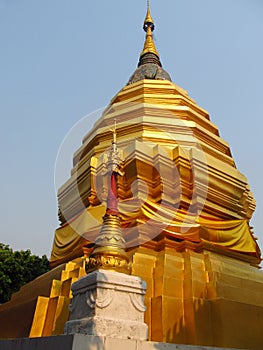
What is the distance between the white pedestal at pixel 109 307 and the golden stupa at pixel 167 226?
1915mm

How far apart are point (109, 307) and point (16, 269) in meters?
11.3

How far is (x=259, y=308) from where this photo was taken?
6656 millimetres

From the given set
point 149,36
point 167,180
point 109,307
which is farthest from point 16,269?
point 109,307

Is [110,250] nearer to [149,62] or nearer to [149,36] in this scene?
[149,62]

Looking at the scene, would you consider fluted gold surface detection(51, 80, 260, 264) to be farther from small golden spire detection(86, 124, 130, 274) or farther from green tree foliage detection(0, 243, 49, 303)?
green tree foliage detection(0, 243, 49, 303)

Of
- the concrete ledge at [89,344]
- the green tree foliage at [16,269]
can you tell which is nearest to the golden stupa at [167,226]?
the concrete ledge at [89,344]

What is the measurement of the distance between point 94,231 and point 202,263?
8.41 feet

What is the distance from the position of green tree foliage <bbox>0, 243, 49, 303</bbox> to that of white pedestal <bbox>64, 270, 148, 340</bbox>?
34.9 feet

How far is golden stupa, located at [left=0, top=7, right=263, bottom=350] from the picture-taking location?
643 centimetres

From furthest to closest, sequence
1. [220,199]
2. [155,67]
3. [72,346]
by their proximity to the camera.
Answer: [155,67] < [220,199] < [72,346]

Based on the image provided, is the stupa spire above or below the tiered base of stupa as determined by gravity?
above

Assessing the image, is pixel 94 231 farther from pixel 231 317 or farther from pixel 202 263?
pixel 231 317

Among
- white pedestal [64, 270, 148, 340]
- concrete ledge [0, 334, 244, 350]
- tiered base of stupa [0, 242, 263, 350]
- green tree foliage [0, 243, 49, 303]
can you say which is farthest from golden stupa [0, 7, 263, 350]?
green tree foliage [0, 243, 49, 303]

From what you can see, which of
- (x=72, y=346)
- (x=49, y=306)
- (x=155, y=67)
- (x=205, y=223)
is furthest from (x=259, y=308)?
(x=155, y=67)
